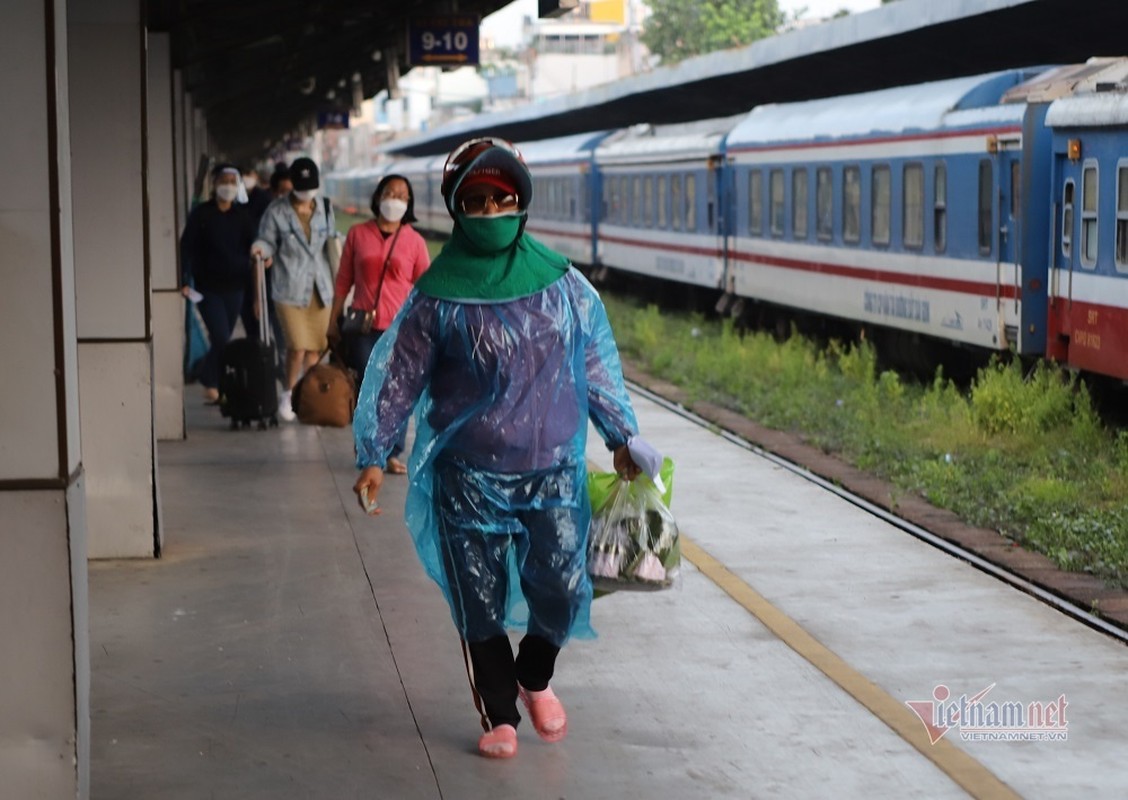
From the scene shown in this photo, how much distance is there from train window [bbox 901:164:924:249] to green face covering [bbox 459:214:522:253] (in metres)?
11.9

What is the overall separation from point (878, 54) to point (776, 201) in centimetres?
808

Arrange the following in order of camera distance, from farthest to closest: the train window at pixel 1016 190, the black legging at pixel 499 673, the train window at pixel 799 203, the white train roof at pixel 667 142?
the white train roof at pixel 667 142 < the train window at pixel 799 203 < the train window at pixel 1016 190 < the black legging at pixel 499 673

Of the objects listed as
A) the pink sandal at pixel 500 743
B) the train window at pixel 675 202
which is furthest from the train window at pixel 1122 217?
the train window at pixel 675 202

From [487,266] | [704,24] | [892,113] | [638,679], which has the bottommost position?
[638,679]

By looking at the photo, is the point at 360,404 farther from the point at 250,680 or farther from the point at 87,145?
the point at 87,145

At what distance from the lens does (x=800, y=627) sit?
24.7 ft

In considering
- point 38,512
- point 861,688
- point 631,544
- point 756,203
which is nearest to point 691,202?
point 756,203

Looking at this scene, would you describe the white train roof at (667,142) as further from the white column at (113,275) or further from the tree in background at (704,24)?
the tree in background at (704,24)

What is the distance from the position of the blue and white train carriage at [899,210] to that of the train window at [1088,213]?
0.85m

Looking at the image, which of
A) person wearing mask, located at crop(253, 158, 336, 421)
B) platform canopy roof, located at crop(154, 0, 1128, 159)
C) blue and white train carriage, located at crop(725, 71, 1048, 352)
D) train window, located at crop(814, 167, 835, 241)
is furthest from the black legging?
train window, located at crop(814, 167, 835, 241)

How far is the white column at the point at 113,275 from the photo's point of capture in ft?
29.7

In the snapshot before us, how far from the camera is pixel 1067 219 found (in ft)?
45.9

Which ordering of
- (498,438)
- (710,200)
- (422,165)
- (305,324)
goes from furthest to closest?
1. (422,165)
2. (710,200)
3. (305,324)
4. (498,438)

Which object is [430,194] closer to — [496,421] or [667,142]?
[667,142]
